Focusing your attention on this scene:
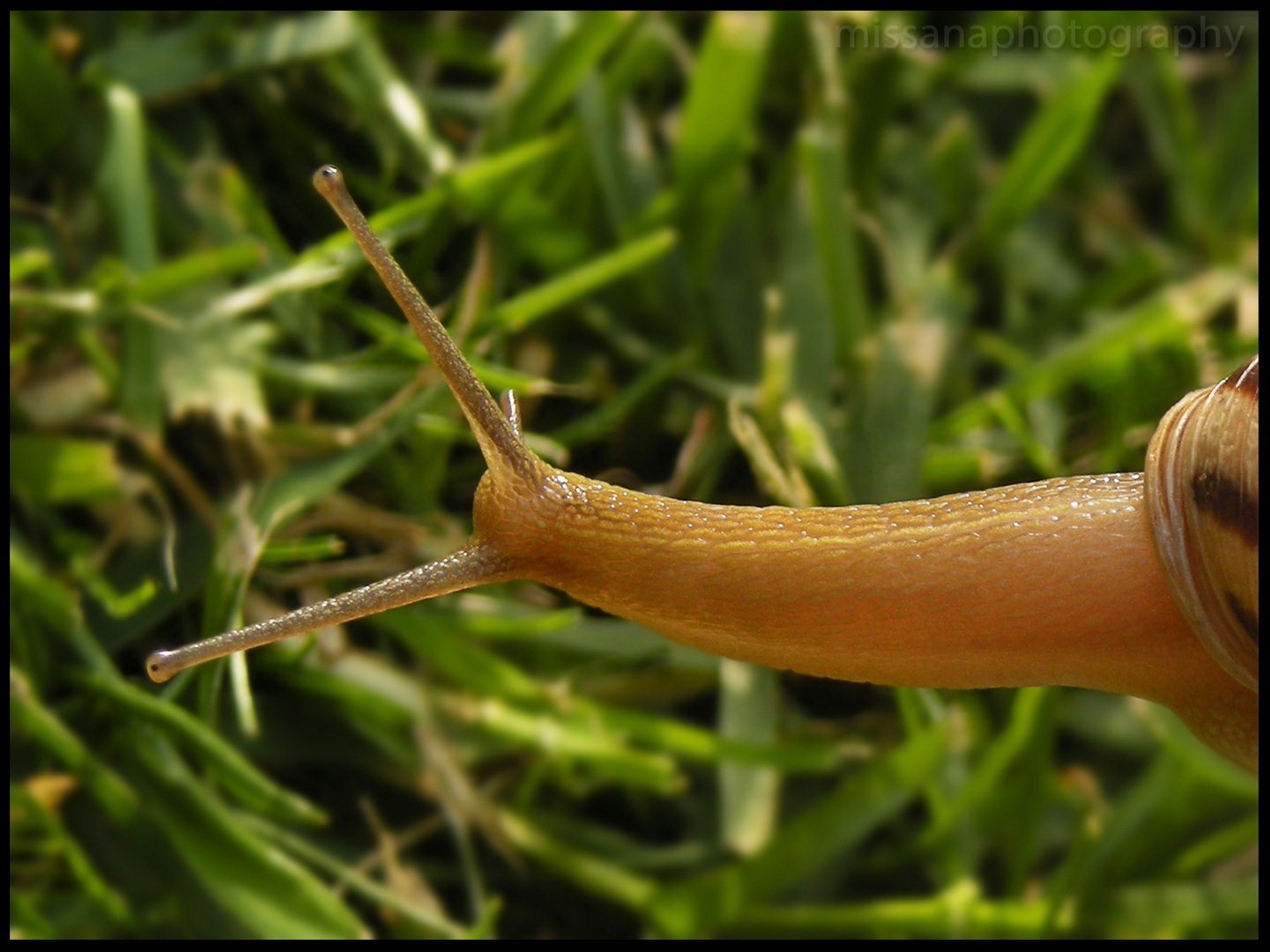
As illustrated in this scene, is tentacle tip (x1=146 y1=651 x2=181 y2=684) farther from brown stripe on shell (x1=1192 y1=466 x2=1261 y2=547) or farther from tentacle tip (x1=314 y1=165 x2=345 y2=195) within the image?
brown stripe on shell (x1=1192 y1=466 x2=1261 y2=547)

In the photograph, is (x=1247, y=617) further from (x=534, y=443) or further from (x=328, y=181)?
(x=328, y=181)

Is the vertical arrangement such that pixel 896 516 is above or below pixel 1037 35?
below

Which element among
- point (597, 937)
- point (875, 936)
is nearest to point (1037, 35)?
point (875, 936)

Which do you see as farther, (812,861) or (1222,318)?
(1222,318)

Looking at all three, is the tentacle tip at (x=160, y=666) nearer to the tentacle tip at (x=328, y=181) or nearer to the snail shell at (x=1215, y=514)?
the tentacle tip at (x=328, y=181)

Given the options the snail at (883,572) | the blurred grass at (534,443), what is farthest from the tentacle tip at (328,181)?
the blurred grass at (534,443)

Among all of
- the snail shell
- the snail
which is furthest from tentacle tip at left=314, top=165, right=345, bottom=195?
the snail shell

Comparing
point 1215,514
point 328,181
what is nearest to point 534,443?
point 328,181

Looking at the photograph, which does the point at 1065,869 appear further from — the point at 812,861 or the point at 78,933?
the point at 78,933
